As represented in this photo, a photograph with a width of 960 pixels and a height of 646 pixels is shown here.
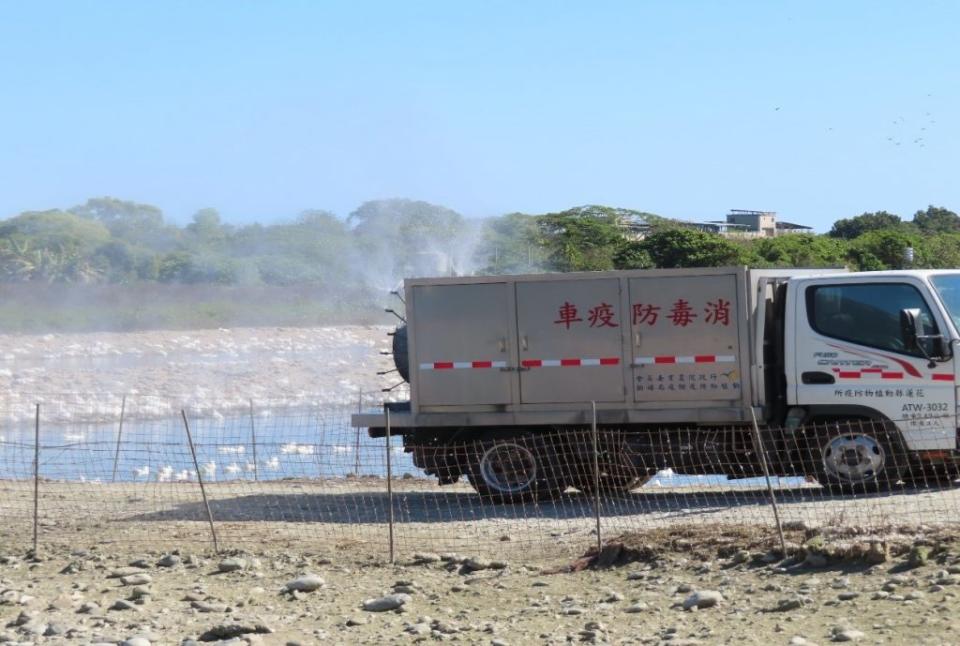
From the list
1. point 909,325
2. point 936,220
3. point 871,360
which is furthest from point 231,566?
point 936,220

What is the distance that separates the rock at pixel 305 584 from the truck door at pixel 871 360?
5.98 meters

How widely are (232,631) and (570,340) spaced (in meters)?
6.59

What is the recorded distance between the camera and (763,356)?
1502cm

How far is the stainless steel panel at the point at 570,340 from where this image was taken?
50.0 ft

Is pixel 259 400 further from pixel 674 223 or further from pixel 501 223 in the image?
pixel 674 223

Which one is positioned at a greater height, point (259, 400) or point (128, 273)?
point (128, 273)

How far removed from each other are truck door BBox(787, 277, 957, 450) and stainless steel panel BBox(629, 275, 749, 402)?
641mm

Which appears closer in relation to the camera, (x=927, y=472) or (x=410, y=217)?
(x=927, y=472)

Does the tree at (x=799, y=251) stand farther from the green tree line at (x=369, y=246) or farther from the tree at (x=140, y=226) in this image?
the tree at (x=140, y=226)

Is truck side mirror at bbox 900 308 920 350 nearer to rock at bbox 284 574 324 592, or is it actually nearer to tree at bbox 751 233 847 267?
rock at bbox 284 574 324 592

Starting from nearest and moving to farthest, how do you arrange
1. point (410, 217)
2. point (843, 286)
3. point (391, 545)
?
point (391, 545) < point (843, 286) < point (410, 217)

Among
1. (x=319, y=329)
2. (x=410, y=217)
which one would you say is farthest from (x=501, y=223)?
(x=319, y=329)

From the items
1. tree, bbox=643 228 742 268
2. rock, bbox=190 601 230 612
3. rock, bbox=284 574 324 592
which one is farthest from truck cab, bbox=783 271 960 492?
tree, bbox=643 228 742 268

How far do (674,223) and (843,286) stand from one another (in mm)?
58860
